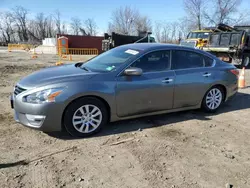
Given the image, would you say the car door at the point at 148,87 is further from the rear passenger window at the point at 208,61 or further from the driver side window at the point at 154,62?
the rear passenger window at the point at 208,61

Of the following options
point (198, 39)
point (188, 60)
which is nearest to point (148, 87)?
point (188, 60)

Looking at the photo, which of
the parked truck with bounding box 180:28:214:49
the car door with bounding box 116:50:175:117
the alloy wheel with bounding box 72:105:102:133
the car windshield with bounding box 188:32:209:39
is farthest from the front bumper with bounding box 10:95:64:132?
the car windshield with bounding box 188:32:209:39

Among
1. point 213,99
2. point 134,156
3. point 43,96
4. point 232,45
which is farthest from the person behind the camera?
point 232,45

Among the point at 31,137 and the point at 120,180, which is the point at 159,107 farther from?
the point at 31,137

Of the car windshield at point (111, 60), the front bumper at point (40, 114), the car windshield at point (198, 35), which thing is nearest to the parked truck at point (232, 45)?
the car windshield at point (198, 35)

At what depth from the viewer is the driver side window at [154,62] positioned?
158 inches

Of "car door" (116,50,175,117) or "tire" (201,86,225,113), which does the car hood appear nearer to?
"car door" (116,50,175,117)

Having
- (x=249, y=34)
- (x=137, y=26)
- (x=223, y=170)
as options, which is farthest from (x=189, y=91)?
(x=137, y=26)

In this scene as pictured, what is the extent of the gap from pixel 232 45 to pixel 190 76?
1059 cm

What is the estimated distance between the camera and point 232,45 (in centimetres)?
1333

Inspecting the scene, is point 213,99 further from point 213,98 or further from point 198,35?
point 198,35

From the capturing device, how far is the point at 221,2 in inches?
1651

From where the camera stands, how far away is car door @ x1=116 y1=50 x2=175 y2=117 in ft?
12.5

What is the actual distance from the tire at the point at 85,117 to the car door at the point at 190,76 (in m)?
1.59
